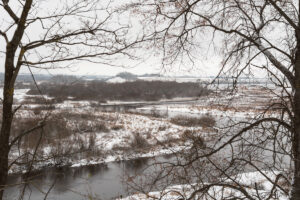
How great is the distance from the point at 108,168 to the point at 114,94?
37.9 metres

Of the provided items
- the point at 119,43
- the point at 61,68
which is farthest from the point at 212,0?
the point at 61,68

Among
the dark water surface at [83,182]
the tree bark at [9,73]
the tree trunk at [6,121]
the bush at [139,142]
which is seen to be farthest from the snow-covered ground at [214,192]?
the bush at [139,142]

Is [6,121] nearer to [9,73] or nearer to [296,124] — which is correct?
[9,73]

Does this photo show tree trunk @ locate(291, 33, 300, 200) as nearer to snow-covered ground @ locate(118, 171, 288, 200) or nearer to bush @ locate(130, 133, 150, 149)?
snow-covered ground @ locate(118, 171, 288, 200)

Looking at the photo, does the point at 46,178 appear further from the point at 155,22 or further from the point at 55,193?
the point at 155,22

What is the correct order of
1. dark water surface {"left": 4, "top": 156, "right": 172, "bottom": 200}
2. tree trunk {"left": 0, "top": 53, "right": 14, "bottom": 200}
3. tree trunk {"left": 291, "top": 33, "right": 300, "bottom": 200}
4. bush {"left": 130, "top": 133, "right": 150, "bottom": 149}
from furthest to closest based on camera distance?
bush {"left": 130, "top": 133, "right": 150, "bottom": 149}, dark water surface {"left": 4, "top": 156, "right": 172, "bottom": 200}, tree trunk {"left": 291, "top": 33, "right": 300, "bottom": 200}, tree trunk {"left": 0, "top": 53, "right": 14, "bottom": 200}

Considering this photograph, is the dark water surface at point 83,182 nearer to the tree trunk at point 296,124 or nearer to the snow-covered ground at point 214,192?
the snow-covered ground at point 214,192

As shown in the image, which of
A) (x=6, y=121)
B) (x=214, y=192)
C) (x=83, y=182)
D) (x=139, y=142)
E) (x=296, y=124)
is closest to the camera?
(x=6, y=121)

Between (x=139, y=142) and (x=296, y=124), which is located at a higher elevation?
(x=296, y=124)

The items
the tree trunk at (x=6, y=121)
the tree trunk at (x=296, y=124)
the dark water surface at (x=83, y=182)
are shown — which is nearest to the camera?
the tree trunk at (x=6, y=121)

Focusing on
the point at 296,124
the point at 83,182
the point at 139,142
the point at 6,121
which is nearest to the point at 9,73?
the point at 6,121

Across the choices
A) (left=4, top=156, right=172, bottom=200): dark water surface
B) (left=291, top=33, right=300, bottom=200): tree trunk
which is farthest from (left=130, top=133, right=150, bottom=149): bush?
(left=291, top=33, right=300, bottom=200): tree trunk

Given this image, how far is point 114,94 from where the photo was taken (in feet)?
170

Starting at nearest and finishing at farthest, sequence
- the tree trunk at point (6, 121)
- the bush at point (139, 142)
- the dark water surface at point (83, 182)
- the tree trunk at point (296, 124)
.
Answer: the tree trunk at point (6, 121), the tree trunk at point (296, 124), the dark water surface at point (83, 182), the bush at point (139, 142)
